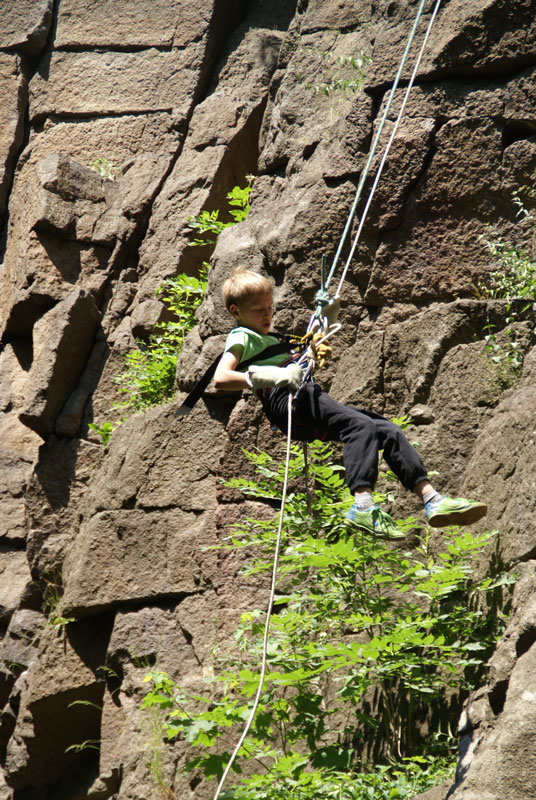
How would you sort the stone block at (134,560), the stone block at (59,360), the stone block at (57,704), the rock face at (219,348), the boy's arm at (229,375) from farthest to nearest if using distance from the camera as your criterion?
1. the stone block at (59,360)
2. the stone block at (57,704)
3. the stone block at (134,560)
4. the rock face at (219,348)
5. the boy's arm at (229,375)

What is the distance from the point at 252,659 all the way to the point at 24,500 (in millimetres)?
4196

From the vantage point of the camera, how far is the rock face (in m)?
5.74

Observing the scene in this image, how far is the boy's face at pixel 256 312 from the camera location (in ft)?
16.0

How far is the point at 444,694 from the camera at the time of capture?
4.86 meters

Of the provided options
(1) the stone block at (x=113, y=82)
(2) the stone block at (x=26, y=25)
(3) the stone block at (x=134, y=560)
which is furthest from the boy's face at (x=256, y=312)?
(2) the stone block at (x=26, y=25)

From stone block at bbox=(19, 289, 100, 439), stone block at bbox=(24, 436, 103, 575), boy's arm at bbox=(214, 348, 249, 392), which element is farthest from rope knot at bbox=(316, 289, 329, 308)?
stone block at bbox=(19, 289, 100, 439)

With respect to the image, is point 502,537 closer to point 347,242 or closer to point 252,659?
point 252,659

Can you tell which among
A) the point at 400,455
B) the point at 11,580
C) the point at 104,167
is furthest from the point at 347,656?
the point at 104,167

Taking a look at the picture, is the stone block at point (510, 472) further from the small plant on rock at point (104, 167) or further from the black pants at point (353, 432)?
the small plant on rock at point (104, 167)

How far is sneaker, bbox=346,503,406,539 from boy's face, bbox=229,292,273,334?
131 cm

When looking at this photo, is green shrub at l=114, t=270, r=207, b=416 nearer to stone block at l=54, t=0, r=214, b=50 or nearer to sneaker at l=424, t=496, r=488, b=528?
sneaker at l=424, t=496, r=488, b=528

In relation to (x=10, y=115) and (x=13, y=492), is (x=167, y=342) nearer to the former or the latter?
(x=13, y=492)

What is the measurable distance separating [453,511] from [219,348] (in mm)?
3275

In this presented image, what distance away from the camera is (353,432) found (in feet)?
14.4
